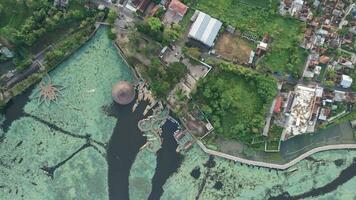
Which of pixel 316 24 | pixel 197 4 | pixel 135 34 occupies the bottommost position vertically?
pixel 135 34

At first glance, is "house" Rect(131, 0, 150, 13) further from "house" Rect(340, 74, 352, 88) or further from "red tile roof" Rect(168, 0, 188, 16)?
"house" Rect(340, 74, 352, 88)

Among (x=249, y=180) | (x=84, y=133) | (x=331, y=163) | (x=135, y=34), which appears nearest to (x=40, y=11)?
(x=135, y=34)

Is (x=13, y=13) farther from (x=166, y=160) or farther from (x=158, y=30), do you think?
(x=166, y=160)

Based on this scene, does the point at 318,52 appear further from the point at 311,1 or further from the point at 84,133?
the point at 84,133

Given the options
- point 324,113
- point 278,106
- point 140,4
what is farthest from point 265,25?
point 140,4

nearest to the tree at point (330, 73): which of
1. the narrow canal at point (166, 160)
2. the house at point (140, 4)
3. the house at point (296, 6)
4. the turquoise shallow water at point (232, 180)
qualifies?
the house at point (296, 6)

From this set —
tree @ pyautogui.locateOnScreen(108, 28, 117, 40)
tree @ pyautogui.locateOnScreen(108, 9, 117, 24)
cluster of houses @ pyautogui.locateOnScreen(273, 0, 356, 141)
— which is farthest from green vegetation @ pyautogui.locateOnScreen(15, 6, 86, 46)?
cluster of houses @ pyautogui.locateOnScreen(273, 0, 356, 141)
